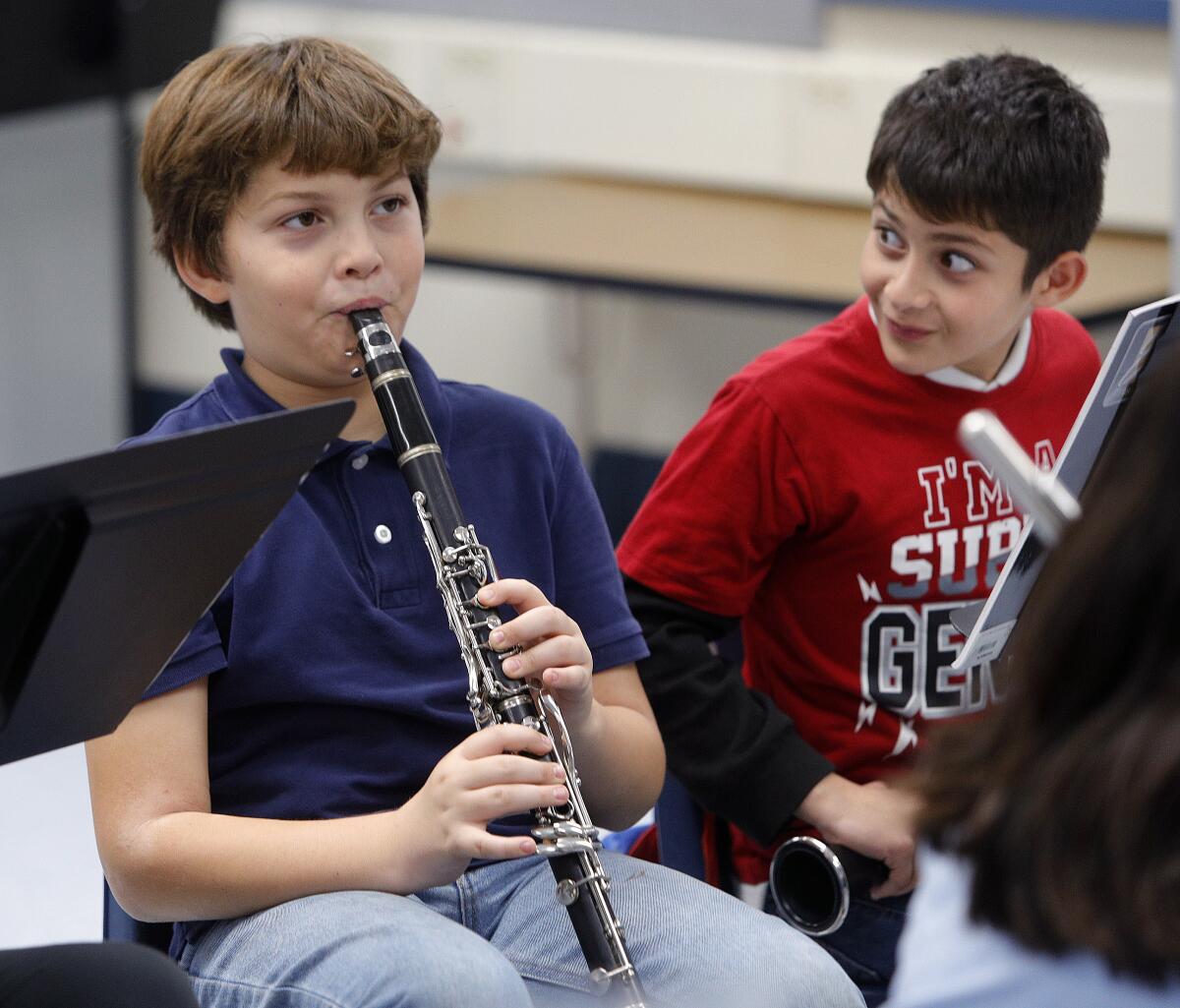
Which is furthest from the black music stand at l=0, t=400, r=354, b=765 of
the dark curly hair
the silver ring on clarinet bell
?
the dark curly hair

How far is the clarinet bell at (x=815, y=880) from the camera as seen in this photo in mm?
1298

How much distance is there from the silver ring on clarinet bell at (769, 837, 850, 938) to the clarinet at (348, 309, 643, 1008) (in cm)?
19

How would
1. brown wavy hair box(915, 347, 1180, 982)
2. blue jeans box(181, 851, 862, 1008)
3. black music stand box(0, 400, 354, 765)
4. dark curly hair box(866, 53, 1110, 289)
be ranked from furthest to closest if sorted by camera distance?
dark curly hair box(866, 53, 1110, 289) → blue jeans box(181, 851, 862, 1008) → black music stand box(0, 400, 354, 765) → brown wavy hair box(915, 347, 1180, 982)

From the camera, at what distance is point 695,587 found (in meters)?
1.40

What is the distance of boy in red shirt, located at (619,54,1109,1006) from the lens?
1391mm

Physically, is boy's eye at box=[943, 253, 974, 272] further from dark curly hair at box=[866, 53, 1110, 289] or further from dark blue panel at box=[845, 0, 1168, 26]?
dark blue panel at box=[845, 0, 1168, 26]

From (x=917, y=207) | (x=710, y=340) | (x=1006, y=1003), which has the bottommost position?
(x=710, y=340)

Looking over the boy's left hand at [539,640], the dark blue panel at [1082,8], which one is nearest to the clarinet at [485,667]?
the boy's left hand at [539,640]

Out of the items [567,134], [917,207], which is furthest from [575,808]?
[567,134]

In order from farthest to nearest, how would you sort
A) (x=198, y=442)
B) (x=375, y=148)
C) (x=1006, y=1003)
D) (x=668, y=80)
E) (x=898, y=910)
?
1. (x=668, y=80)
2. (x=898, y=910)
3. (x=375, y=148)
4. (x=198, y=442)
5. (x=1006, y=1003)

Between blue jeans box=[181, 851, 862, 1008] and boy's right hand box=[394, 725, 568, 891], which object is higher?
boy's right hand box=[394, 725, 568, 891]

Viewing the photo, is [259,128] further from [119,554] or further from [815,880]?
[815,880]

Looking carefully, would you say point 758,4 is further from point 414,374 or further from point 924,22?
point 414,374

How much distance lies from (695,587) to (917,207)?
35cm
